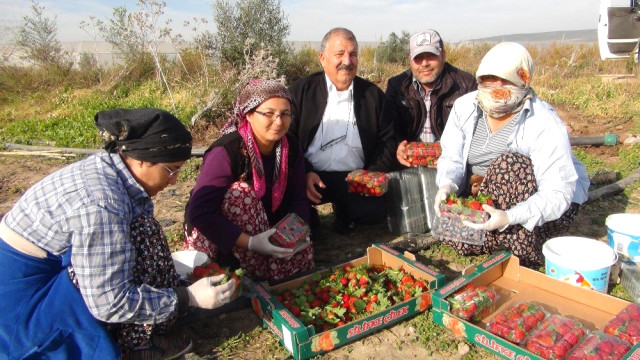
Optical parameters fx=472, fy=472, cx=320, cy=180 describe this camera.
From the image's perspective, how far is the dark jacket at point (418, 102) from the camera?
4.34 metres

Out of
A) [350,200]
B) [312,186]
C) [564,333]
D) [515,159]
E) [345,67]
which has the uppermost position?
[345,67]

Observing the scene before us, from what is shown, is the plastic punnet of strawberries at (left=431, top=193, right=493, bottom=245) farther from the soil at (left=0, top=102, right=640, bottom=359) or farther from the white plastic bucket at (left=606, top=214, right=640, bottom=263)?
the white plastic bucket at (left=606, top=214, right=640, bottom=263)

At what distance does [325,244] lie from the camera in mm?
4164

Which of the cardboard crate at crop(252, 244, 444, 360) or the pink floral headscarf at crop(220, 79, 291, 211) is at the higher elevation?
the pink floral headscarf at crop(220, 79, 291, 211)

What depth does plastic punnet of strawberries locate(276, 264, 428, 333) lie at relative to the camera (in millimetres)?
2779

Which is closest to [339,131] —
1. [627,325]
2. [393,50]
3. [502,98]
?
[502,98]

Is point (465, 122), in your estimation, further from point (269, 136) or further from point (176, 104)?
point (176, 104)

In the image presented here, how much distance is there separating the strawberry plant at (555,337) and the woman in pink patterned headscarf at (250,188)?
4.91 feet

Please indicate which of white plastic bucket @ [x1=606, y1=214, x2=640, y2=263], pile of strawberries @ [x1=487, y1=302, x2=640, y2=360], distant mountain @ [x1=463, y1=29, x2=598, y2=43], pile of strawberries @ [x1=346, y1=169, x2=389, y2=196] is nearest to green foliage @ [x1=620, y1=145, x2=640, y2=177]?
white plastic bucket @ [x1=606, y1=214, x2=640, y2=263]

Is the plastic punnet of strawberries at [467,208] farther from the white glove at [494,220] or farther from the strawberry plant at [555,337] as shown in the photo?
the strawberry plant at [555,337]

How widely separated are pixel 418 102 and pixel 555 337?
2.58 metres

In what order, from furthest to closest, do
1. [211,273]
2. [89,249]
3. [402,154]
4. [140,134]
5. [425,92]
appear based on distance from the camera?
[425,92] < [402,154] < [211,273] < [140,134] < [89,249]

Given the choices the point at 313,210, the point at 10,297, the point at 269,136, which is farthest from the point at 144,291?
the point at 313,210

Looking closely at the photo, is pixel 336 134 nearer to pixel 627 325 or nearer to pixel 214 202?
pixel 214 202
